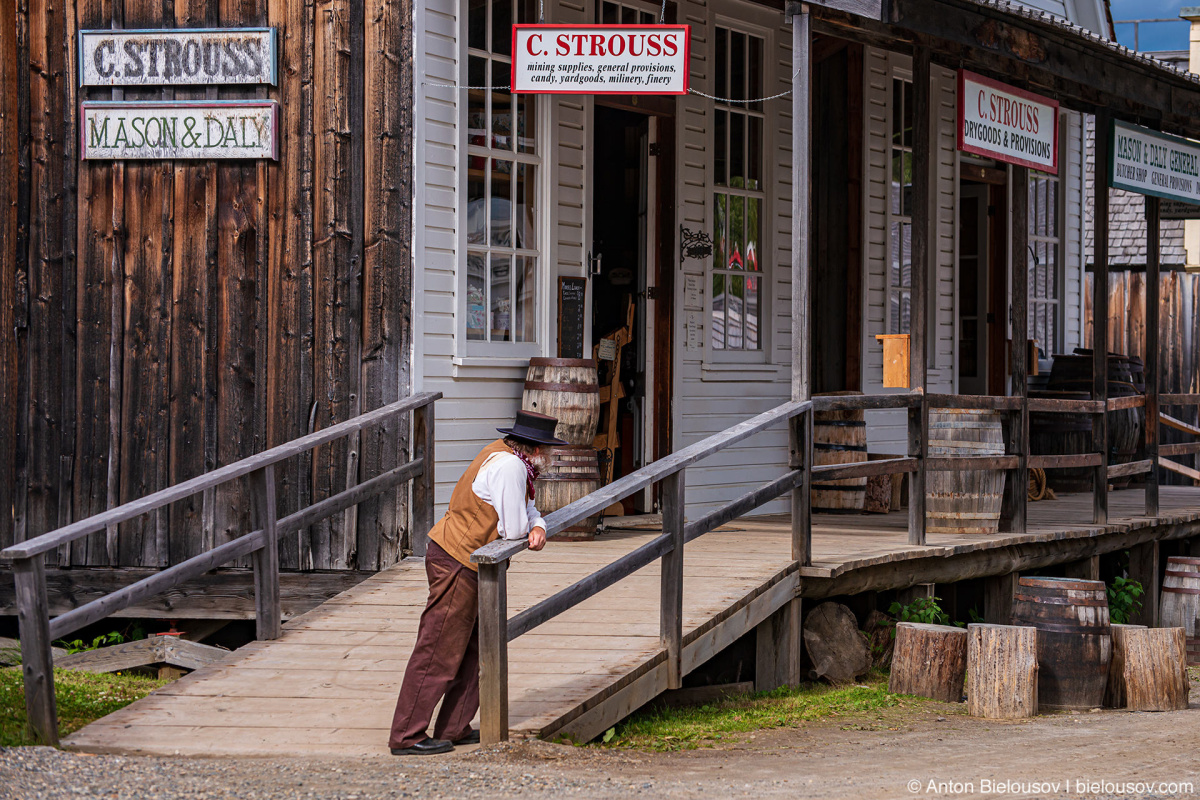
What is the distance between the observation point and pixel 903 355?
27.8 ft

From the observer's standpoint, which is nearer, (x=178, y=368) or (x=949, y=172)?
(x=178, y=368)

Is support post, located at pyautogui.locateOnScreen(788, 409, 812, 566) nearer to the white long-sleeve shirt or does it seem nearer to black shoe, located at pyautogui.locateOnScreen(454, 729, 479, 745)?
the white long-sleeve shirt

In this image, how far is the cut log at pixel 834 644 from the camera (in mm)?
7781

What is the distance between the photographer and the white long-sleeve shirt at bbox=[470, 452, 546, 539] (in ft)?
16.8

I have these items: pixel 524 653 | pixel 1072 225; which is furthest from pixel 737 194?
pixel 1072 225

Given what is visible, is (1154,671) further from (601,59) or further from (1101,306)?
(601,59)

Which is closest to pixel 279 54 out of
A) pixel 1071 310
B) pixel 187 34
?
pixel 187 34

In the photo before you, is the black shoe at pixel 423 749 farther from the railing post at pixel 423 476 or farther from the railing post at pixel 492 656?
the railing post at pixel 423 476

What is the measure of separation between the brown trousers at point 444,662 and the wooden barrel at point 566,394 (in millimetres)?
2809

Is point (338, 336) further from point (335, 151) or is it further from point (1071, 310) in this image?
Result: point (1071, 310)

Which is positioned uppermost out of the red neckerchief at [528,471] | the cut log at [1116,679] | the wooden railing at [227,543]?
the red neckerchief at [528,471]

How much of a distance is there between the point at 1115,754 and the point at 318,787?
3.65 metres

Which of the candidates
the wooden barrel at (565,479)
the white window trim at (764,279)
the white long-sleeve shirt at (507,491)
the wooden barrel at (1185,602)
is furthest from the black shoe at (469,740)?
the wooden barrel at (1185,602)

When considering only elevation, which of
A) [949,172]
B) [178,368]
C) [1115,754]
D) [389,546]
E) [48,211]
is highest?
[949,172]
